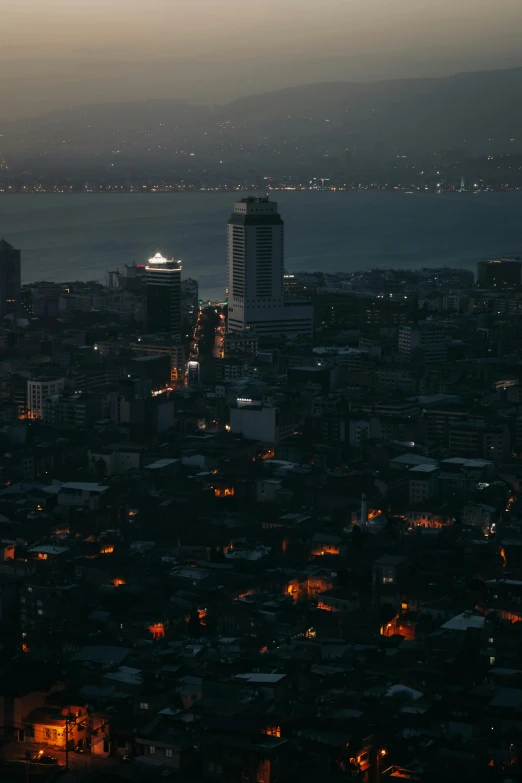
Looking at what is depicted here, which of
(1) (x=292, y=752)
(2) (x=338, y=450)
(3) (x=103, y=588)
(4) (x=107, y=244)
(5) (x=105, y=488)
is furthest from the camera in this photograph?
(4) (x=107, y=244)

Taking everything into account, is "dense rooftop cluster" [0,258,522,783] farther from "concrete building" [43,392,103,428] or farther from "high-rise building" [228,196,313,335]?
"high-rise building" [228,196,313,335]

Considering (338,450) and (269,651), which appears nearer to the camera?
(269,651)

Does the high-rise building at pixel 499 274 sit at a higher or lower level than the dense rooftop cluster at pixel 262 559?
higher

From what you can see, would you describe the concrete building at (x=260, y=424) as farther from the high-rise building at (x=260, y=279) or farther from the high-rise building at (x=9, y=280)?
the high-rise building at (x=9, y=280)

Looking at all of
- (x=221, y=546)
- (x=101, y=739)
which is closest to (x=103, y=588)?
(x=221, y=546)

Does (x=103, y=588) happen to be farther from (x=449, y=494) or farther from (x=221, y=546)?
(x=449, y=494)

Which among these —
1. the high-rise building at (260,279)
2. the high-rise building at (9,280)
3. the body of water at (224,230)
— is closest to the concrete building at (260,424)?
the high-rise building at (260,279)

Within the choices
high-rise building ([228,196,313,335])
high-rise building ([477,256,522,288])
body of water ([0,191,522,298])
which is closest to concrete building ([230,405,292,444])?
high-rise building ([228,196,313,335])
